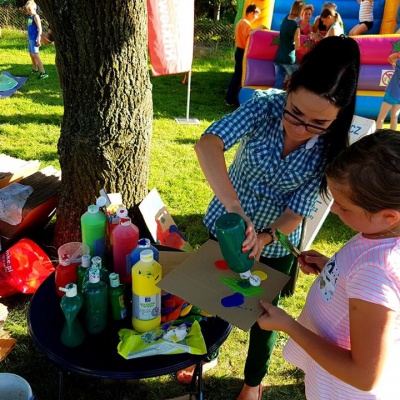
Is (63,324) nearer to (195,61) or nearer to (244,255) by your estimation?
(244,255)

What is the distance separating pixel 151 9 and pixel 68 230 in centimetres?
277

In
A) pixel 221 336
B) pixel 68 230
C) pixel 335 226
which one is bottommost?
pixel 335 226

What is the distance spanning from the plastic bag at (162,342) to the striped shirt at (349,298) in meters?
0.38

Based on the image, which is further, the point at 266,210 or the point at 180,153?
the point at 180,153

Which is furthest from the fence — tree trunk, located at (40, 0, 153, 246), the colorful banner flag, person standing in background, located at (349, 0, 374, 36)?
tree trunk, located at (40, 0, 153, 246)

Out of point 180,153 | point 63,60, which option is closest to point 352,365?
point 63,60

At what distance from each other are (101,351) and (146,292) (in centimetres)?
27

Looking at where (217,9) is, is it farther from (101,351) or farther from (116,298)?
(101,351)

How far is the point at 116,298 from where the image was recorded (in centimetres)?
151

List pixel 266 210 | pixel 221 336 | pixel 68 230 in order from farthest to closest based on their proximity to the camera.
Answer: pixel 68 230
pixel 266 210
pixel 221 336

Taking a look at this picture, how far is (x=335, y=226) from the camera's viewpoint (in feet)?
12.4

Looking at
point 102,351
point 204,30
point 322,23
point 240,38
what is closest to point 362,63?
point 322,23

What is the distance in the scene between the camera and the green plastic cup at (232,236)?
4.46 ft

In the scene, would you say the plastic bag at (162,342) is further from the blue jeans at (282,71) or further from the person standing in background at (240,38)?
the person standing in background at (240,38)
